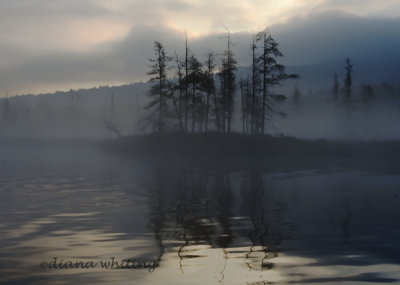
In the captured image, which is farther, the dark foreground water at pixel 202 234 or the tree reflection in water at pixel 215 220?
the tree reflection in water at pixel 215 220

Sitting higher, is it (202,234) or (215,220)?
(202,234)

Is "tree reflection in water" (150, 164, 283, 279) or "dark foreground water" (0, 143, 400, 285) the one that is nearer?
"dark foreground water" (0, 143, 400, 285)

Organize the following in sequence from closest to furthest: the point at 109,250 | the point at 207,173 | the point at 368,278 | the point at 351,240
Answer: the point at 368,278 → the point at 109,250 → the point at 351,240 → the point at 207,173

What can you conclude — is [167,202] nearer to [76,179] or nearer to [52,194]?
[52,194]

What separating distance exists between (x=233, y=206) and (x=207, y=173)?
14162mm

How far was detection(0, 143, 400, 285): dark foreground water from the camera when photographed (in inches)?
355

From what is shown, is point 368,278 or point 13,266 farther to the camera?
point 13,266

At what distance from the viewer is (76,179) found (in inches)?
1136

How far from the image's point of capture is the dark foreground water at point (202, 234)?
901 cm

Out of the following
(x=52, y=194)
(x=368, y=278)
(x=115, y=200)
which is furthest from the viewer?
(x=52, y=194)

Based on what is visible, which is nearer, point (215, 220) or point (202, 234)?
point (202, 234)

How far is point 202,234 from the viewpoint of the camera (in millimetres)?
12656

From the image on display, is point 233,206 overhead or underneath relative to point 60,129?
overhead

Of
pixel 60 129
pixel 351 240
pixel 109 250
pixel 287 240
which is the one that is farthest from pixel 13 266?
pixel 60 129
